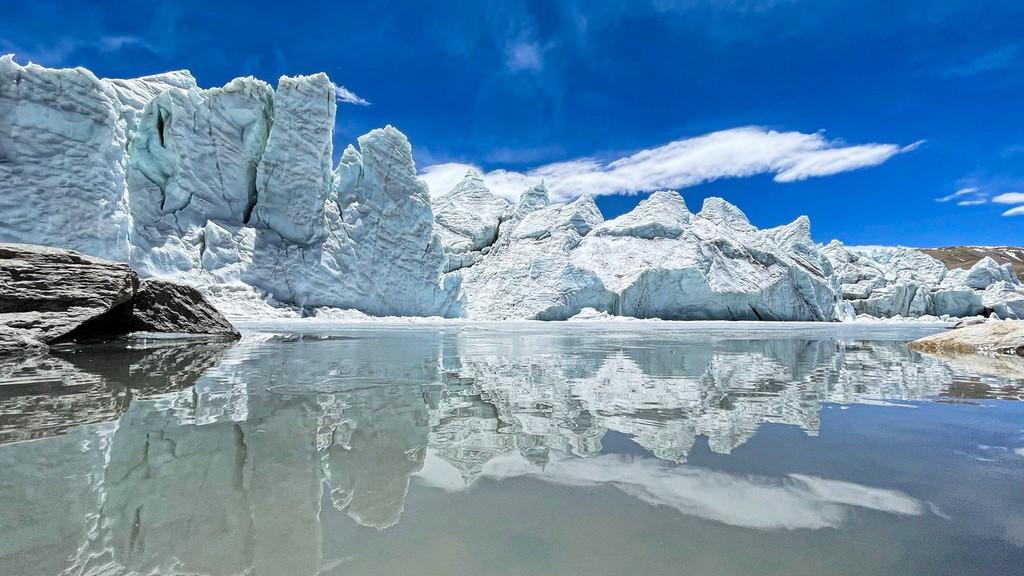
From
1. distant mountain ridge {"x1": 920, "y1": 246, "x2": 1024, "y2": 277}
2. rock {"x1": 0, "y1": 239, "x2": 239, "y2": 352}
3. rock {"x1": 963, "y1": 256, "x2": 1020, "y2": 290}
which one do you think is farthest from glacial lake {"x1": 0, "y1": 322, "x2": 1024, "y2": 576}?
distant mountain ridge {"x1": 920, "y1": 246, "x2": 1024, "y2": 277}

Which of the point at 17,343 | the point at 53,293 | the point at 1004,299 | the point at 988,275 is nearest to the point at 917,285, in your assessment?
the point at 1004,299

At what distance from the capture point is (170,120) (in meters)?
22.9

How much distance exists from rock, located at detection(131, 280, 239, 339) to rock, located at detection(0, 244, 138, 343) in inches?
81.8

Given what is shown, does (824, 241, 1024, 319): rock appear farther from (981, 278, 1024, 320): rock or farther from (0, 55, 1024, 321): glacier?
(0, 55, 1024, 321): glacier

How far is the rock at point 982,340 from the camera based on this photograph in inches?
348

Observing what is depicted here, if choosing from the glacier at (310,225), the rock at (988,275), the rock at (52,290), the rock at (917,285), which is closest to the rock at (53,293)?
the rock at (52,290)

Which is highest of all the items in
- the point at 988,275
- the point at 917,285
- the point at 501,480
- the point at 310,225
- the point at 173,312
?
the point at 988,275

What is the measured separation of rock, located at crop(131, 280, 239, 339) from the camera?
1010 cm

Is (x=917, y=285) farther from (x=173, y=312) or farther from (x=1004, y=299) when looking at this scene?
(x=173, y=312)

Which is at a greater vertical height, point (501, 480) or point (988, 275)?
point (988, 275)

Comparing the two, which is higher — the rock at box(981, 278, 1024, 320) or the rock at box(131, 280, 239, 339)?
the rock at box(981, 278, 1024, 320)

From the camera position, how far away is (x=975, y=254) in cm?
13100

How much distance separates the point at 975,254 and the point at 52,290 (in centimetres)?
17182

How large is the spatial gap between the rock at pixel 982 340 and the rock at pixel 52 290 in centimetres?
1373
